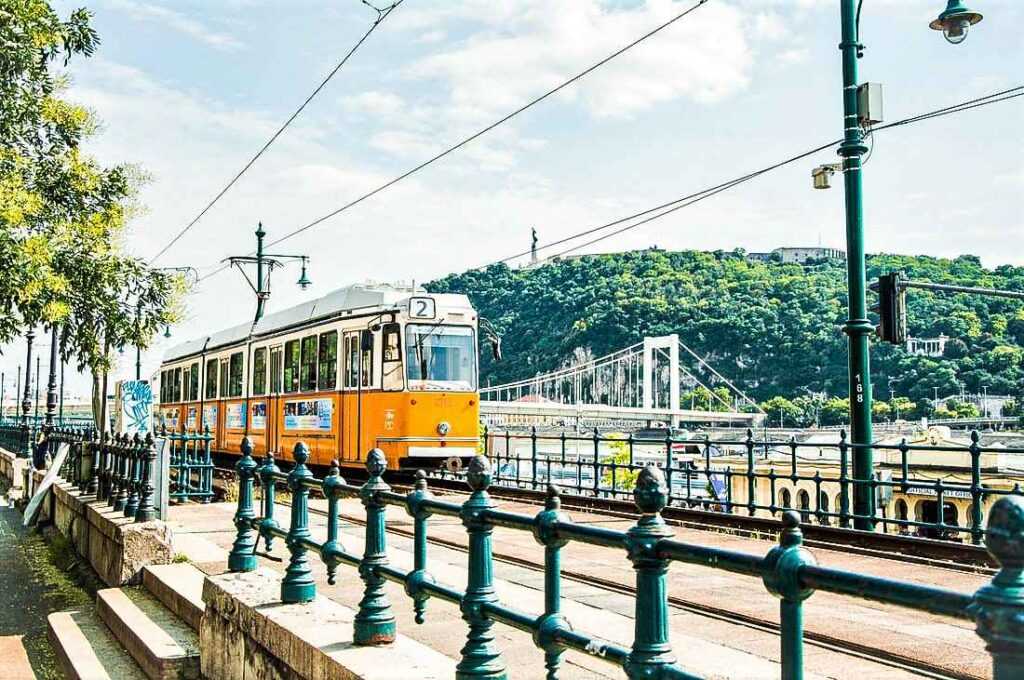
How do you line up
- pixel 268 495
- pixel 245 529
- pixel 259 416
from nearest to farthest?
pixel 268 495, pixel 245 529, pixel 259 416

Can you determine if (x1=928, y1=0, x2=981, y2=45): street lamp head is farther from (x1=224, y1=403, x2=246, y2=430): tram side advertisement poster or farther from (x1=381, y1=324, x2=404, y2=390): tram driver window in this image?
(x1=224, y1=403, x2=246, y2=430): tram side advertisement poster

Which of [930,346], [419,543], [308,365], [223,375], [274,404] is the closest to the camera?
[419,543]

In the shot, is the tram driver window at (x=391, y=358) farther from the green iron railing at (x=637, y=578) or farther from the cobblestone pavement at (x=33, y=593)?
the green iron railing at (x=637, y=578)

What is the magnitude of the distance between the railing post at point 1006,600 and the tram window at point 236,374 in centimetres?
2224

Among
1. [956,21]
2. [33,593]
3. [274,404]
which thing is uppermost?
[956,21]

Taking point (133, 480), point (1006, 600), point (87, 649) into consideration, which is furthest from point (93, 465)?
point (1006, 600)

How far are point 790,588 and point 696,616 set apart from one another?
4.50m

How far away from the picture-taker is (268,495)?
7059 millimetres

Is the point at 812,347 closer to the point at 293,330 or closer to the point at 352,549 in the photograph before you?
the point at 293,330

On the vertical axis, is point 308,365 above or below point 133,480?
above

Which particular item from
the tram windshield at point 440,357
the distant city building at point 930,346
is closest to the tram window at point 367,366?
the tram windshield at point 440,357

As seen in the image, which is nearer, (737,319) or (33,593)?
(33,593)

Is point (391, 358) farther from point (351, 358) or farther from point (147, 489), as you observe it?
point (147, 489)

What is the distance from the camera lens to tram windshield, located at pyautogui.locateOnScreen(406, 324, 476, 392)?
59.0ft
